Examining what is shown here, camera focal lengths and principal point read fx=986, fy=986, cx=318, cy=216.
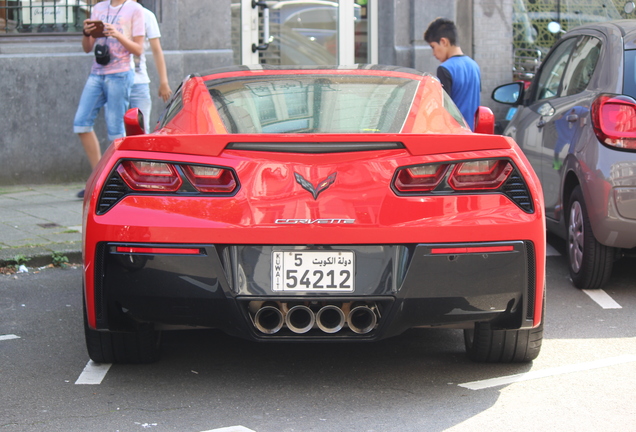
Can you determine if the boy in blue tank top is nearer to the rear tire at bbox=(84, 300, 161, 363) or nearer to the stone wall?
the rear tire at bbox=(84, 300, 161, 363)

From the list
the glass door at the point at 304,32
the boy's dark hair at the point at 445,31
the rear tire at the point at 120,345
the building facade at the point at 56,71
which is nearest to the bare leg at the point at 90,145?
the building facade at the point at 56,71

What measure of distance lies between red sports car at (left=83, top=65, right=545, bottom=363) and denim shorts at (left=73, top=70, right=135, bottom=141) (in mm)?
5170

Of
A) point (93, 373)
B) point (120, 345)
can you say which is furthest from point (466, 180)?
point (93, 373)

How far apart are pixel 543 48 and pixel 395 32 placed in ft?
6.56

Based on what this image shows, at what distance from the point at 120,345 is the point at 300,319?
0.89 meters

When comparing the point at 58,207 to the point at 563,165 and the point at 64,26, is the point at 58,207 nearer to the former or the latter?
the point at 64,26

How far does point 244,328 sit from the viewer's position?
12.3 feet

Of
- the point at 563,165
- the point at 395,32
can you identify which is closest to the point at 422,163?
the point at 563,165

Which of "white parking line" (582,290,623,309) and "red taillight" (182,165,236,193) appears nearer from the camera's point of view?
"red taillight" (182,165,236,193)

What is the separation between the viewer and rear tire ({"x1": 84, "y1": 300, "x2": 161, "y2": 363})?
4.18m

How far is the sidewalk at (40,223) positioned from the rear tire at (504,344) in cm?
344

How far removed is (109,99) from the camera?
8930 mm

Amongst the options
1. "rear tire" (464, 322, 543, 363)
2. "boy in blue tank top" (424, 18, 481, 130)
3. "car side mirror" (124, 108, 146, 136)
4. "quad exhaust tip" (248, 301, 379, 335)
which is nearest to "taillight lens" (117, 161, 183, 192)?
"quad exhaust tip" (248, 301, 379, 335)

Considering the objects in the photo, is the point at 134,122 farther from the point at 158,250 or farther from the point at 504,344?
the point at 504,344
